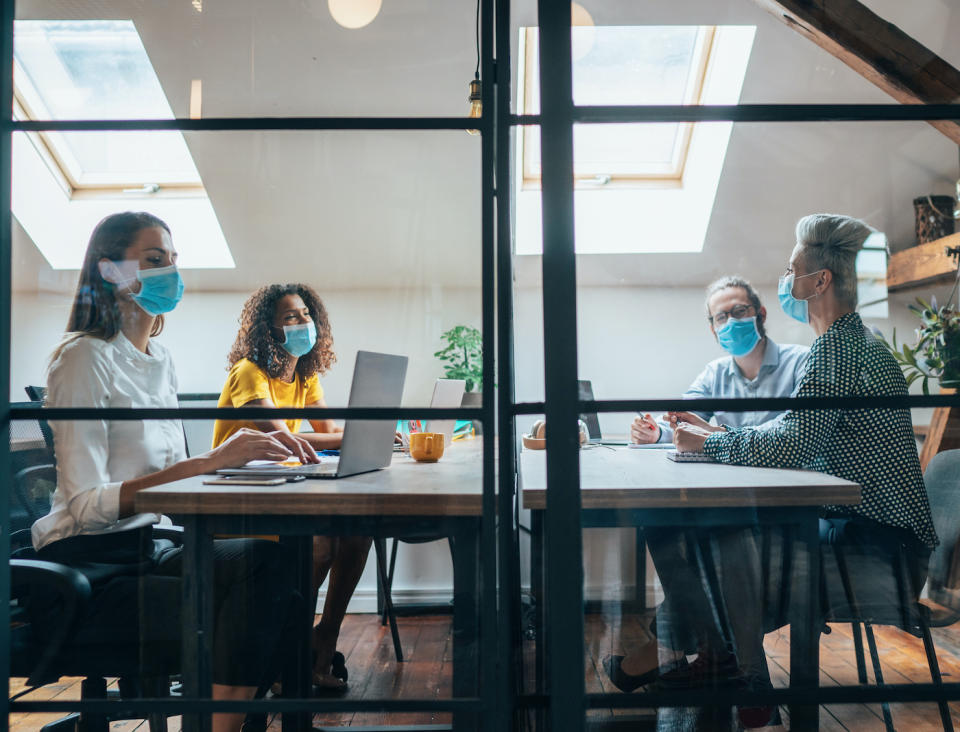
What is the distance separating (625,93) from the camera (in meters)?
1.50

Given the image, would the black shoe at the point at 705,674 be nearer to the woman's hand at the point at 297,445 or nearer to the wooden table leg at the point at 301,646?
the wooden table leg at the point at 301,646

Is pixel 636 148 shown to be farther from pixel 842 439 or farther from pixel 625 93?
pixel 842 439

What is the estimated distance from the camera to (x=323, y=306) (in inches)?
57.7

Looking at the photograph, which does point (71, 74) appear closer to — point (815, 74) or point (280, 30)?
point (280, 30)

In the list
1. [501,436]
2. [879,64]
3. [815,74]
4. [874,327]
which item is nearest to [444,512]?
[501,436]

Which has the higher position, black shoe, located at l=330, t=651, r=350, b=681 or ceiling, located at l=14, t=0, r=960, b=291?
ceiling, located at l=14, t=0, r=960, b=291

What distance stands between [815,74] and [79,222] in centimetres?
171

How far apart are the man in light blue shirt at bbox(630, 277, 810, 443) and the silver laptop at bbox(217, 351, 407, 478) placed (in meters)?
0.54

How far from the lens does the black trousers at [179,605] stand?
1450mm

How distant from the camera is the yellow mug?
151 centimetres

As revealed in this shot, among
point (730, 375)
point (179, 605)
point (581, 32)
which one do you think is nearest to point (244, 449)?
point (179, 605)

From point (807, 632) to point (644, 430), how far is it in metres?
0.57

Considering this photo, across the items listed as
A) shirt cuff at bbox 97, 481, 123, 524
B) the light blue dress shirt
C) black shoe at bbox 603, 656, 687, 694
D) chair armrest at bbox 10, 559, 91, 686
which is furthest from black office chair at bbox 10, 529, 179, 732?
the light blue dress shirt

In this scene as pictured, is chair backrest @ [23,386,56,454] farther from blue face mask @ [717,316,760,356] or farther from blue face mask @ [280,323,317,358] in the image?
blue face mask @ [717,316,760,356]
